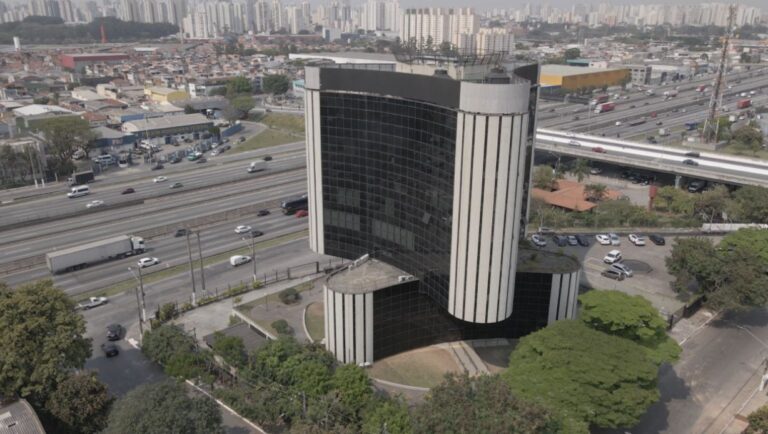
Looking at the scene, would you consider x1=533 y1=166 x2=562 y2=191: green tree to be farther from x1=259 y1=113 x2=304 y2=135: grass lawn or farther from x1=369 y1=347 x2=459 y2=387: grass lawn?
x1=259 y1=113 x2=304 y2=135: grass lawn

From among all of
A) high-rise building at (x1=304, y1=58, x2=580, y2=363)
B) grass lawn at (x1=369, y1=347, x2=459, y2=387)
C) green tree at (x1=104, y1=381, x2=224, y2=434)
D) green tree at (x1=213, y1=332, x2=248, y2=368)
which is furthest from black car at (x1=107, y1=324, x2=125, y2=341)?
grass lawn at (x1=369, y1=347, x2=459, y2=387)

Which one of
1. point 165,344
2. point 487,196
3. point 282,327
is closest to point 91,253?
point 165,344

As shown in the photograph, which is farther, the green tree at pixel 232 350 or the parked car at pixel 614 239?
the parked car at pixel 614 239

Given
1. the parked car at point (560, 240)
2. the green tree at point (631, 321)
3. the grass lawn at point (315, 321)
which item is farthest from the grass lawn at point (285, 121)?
the green tree at point (631, 321)

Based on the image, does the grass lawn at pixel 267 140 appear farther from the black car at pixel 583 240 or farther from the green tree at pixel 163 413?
the green tree at pixel 163 413

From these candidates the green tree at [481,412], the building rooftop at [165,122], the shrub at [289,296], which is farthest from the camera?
the building rooftop at [165,122]

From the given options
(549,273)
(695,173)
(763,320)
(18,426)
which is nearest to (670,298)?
(763,320)
